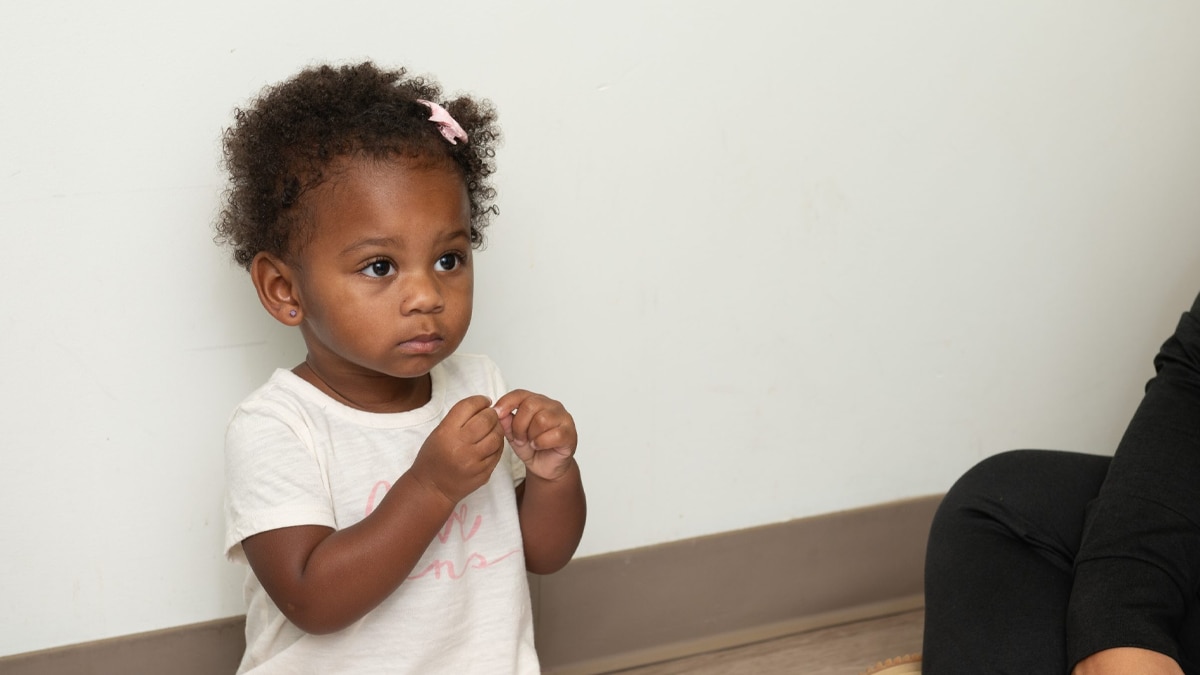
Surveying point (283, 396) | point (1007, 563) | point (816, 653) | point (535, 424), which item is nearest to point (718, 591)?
point (816, 653)

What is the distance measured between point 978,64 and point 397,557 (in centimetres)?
99

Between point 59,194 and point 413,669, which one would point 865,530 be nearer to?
point 413,669

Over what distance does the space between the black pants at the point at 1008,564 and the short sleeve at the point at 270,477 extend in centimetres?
63

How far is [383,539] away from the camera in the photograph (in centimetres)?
100

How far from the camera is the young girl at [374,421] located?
1.01 meters

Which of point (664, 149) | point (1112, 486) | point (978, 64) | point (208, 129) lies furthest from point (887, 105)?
point (208, 129)

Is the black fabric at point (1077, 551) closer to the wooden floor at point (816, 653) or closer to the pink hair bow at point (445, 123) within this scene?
the wooden floor at point (816, 653)

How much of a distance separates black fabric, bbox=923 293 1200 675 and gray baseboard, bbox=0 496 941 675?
313 millimetres

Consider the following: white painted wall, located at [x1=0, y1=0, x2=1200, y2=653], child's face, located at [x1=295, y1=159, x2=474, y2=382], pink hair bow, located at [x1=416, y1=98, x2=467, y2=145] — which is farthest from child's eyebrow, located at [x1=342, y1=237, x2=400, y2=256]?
white painted wall, located at [x1=0, y1=0, x2=1200, y2=653]

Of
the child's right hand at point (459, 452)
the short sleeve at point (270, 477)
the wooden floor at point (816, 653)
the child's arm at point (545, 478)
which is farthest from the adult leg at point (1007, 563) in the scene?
the short sleeve at point (270, 477)

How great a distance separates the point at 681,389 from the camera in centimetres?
150

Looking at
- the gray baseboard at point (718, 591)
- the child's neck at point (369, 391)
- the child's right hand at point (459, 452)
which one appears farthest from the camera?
the gray baseboard at point (718, 591)

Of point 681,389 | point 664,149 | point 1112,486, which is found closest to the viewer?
point 1112,486

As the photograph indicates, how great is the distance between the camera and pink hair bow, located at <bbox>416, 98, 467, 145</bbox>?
105 cm
